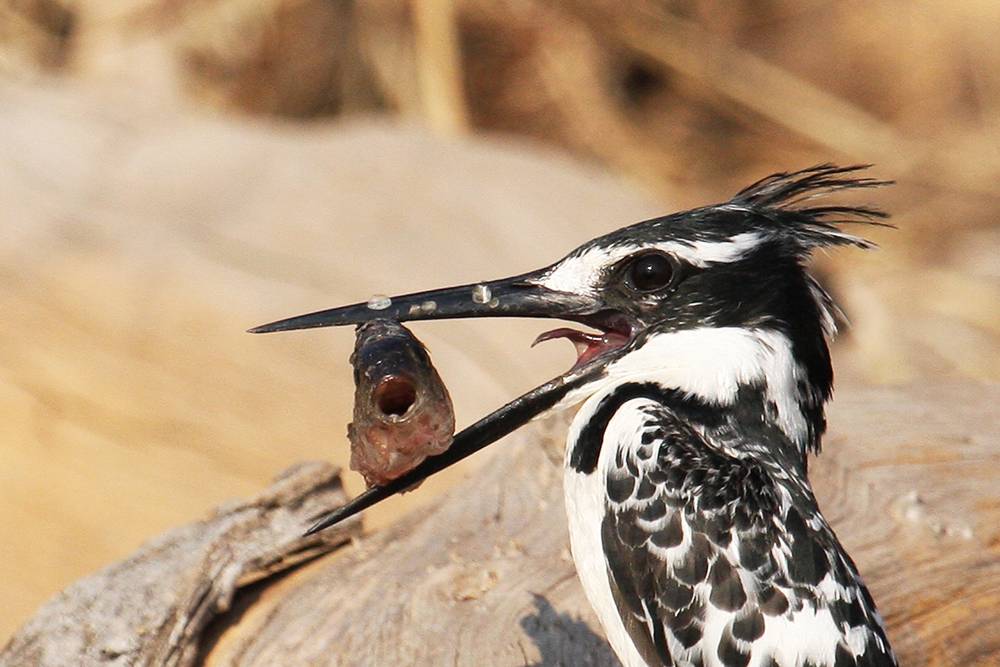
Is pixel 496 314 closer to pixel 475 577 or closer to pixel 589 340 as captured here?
pixel 589 340

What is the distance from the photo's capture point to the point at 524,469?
3.76m

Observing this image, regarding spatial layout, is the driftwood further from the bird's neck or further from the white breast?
the bird's neck

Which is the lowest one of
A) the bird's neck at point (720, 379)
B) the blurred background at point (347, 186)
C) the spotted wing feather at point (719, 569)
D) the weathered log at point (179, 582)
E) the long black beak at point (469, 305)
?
the spotted wing feather at point (719, 569)

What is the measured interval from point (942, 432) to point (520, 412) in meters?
1.99

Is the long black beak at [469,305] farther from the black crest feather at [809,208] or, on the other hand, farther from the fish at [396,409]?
the black crest feather at [809,208]

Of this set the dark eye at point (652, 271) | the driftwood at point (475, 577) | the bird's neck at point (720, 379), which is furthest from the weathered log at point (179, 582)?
the dark eye at point (652, 271)

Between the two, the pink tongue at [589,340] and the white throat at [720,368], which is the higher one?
A: the pink tongue at [589,340]

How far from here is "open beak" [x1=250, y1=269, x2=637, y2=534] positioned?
2.69 meters

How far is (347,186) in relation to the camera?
6129mm

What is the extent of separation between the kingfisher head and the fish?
14 cm

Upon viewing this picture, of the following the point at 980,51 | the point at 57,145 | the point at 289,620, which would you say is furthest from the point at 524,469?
the point at 980,51

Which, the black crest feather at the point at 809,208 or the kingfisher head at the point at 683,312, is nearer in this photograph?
the kingfisher head at the point at 683,312

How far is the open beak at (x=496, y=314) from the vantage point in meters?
2.69

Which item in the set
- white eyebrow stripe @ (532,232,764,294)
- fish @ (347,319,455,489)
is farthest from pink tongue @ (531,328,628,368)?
fish @ (347,319,455,489)
